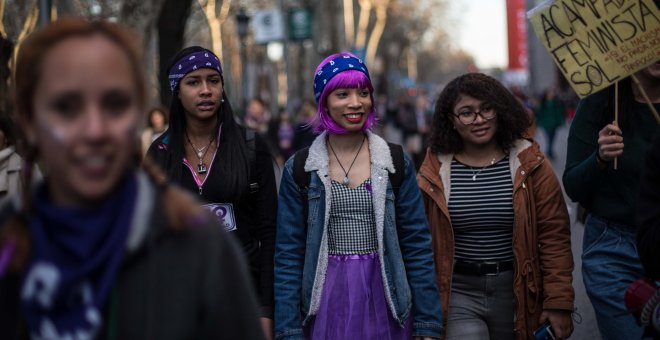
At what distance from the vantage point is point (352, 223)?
4047mm

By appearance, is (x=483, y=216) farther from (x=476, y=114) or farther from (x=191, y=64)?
(x=191, y=64)

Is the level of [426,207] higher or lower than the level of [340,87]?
lower

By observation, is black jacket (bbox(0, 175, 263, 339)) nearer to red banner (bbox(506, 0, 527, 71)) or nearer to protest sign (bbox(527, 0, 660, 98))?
protest sign (bbox(527, 0, 660, 98))

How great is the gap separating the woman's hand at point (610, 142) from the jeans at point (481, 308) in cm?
77

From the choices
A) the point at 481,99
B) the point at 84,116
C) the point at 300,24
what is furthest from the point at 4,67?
the point at 300,24

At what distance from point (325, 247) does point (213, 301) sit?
211 cm

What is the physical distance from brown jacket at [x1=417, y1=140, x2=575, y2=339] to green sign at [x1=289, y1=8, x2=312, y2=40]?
23.7m

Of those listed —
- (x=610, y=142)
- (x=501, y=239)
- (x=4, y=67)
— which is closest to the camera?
(x=610, y=142)

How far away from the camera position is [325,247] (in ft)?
13.2

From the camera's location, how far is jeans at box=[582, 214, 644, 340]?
13.1 ft

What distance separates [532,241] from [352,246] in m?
0.92

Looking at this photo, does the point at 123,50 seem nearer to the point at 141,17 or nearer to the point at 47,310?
the point at 47,310

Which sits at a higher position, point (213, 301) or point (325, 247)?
point (213, 301)

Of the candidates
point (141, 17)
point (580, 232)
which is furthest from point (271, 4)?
point (580, 232)
